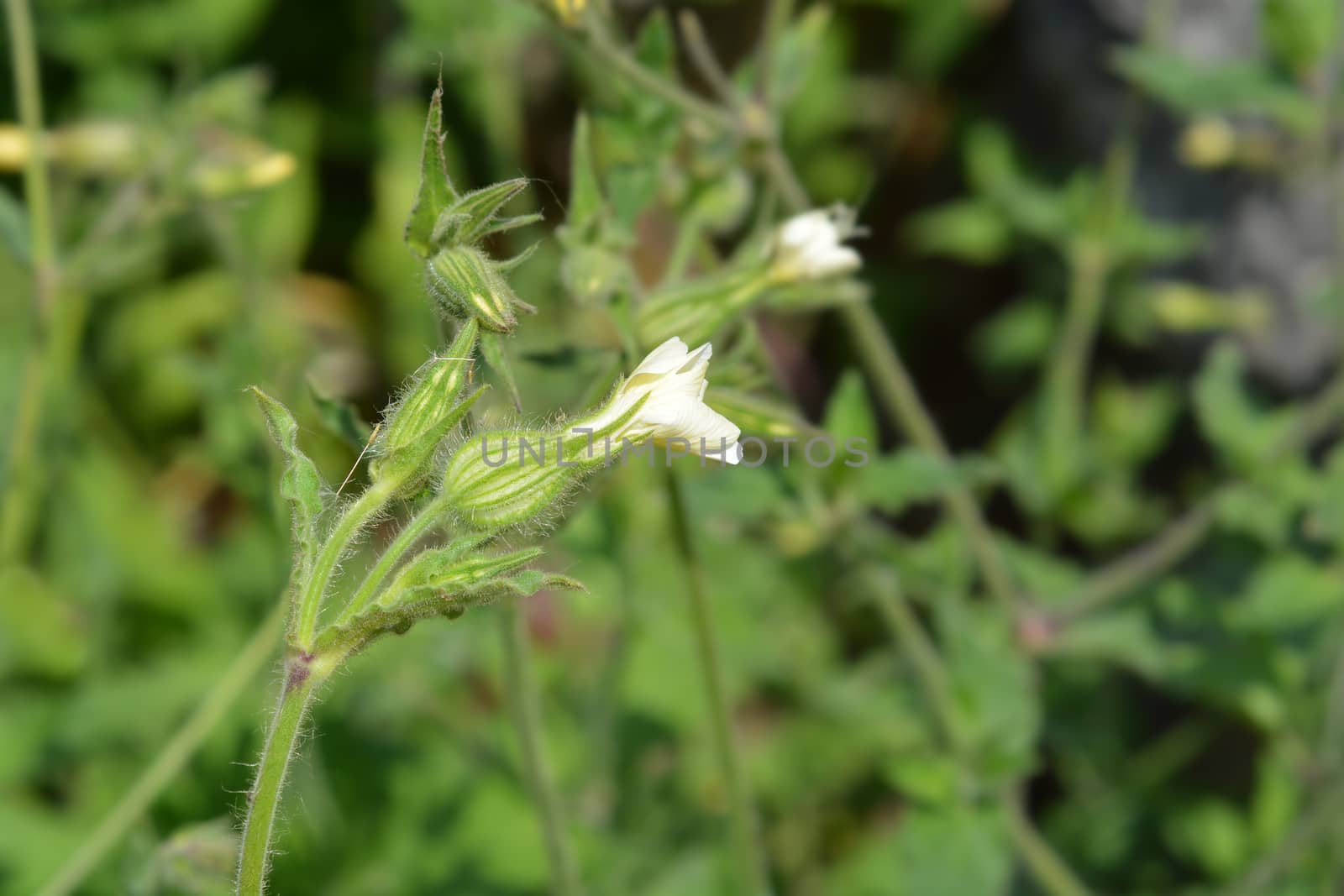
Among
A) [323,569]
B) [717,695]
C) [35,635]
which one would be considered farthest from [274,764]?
[35,635]

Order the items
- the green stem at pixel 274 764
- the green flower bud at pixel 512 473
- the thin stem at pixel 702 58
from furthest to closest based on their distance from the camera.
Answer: the thin stem at pixel 702 58 < the green flower bud at pixel 512 473 < the green stem at pixel 274 764

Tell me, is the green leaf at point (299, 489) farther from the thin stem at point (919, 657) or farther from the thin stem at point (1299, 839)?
the thin stem at point (1299, 839)

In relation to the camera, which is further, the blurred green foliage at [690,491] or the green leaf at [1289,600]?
the green leaf at [1289,600]

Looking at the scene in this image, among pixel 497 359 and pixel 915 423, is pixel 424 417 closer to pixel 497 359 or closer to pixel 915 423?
pixel 497 359

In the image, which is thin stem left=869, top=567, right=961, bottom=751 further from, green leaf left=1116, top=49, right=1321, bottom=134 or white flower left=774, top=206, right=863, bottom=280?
green leaf left=1116, top=49, right=1321, bottom=134

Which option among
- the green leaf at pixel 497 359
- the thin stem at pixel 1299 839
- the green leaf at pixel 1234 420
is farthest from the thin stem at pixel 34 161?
the thin stem at pixel 1299 839
